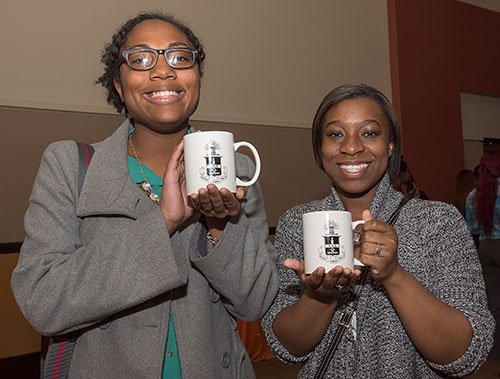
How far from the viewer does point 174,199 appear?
1.18m

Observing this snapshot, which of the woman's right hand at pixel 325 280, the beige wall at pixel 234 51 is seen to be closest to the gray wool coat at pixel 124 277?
the woman's right hand at pixel 325 280

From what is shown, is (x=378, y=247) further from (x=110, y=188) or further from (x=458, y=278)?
(x=110, y=188)

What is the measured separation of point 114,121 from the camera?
5.18 meters

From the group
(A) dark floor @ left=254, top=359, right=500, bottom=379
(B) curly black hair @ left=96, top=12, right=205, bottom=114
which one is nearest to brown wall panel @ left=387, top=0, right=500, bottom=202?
A: (A) dark floor @ left=254, top=359, right=500, bottom=379

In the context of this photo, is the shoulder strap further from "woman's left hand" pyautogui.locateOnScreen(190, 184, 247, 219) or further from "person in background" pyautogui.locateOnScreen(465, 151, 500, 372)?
"person in background" pyautogui.locateOnScreen(465, 151, 500, 372)

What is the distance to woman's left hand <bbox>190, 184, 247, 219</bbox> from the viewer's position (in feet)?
3.68

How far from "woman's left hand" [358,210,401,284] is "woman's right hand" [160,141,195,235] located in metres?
0.41

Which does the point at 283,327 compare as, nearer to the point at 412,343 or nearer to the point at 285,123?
the point at 412,343

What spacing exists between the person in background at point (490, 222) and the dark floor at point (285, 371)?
11 centimetres

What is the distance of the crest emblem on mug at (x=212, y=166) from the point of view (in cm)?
113

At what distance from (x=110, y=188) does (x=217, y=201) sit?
0.31m

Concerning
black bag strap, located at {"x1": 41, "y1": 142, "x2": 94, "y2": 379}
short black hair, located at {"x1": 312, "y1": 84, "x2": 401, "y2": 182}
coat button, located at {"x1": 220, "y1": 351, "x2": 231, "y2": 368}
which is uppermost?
short black hair, located at {"x1": 312, "y1": 84, "x2": 401, "y2": 182}

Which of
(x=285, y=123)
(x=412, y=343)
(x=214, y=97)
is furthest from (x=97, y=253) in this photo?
(x=285, y=123)

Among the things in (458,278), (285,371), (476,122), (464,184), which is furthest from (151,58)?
(476,122)
